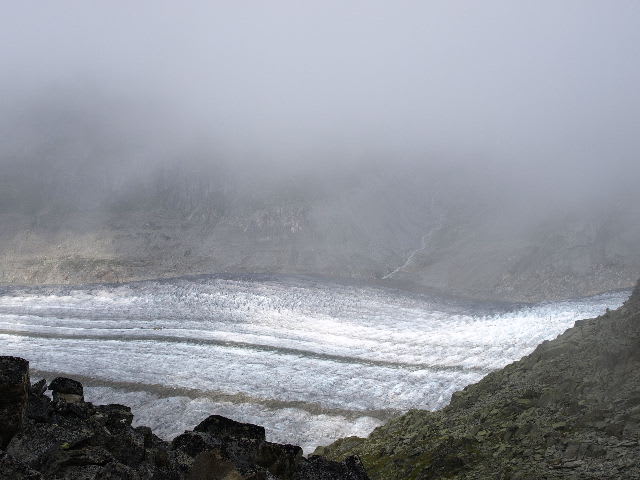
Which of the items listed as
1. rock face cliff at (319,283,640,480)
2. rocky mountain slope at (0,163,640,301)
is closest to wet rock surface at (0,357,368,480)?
rock face cliff at (319,283,640,480)

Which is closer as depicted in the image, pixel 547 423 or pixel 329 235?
pixel 547 423

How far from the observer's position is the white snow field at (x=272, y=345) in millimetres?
34875

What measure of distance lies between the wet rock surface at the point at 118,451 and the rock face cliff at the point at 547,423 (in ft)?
10.3

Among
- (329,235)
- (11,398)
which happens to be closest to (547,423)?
(11,398)

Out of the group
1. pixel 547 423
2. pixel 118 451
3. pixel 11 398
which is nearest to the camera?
pixel 11 398

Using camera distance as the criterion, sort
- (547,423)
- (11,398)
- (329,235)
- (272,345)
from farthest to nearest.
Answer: (329,235) < (272,345) < (547,423) < (11,398)

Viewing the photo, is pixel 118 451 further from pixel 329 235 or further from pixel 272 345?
pixel 329 235

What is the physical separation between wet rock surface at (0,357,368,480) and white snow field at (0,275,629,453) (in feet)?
48.2

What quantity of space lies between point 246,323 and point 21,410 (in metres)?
41.0

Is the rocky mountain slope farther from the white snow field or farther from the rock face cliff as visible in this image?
the rock face cliff

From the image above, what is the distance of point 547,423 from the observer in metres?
14.5

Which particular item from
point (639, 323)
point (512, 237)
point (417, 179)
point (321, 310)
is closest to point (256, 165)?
point (417, 179)

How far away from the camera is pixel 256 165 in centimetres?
10506

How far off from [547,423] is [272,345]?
110ft
